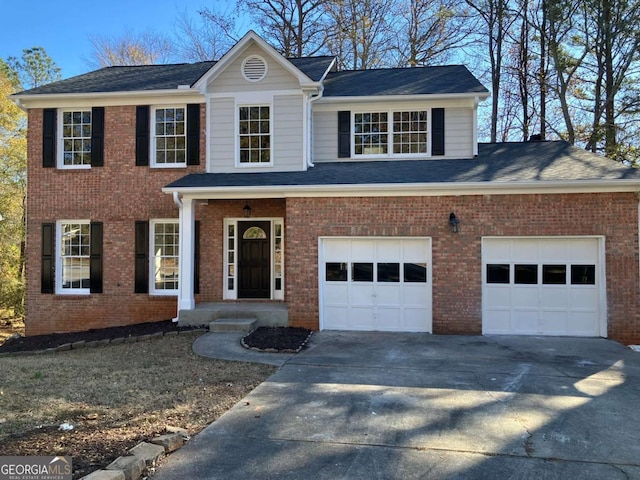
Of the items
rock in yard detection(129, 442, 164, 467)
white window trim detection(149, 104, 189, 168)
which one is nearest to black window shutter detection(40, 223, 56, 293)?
white window trim detection(149, 104, 189, 168)

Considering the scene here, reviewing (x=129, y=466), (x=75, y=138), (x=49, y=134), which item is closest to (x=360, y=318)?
(x=129, y=466)

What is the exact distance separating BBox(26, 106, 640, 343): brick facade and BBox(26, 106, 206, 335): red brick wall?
0.03 m

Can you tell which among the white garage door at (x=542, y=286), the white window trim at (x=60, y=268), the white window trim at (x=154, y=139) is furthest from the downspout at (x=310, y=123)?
the white window trim at (x=60, y=268)

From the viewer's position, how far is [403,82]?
13.6 metres

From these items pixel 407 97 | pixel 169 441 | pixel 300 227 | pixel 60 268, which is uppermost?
pixel 407 97

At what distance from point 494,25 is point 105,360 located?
881 inches

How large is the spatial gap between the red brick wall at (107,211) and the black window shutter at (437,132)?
637 cm

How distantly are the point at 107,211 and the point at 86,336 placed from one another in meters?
3.57

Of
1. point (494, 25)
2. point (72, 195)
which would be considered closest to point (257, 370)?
point (72, 195)

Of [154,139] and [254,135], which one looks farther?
[154,139]

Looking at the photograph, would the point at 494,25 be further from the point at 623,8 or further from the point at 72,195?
the point at 72,195

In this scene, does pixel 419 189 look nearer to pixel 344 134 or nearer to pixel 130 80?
pixel 344 134

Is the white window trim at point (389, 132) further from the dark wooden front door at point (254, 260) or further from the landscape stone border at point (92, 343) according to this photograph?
the landscape stone border at point (92, 343)

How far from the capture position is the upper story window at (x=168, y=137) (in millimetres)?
12797
